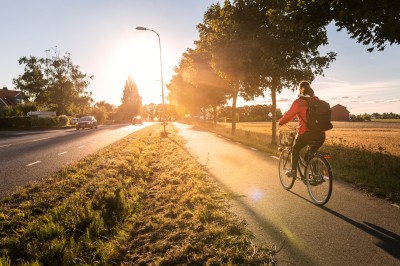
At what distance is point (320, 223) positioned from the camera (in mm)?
4391

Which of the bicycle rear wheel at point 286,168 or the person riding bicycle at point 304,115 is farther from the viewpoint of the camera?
the bicycle rear wheel at point 286,168

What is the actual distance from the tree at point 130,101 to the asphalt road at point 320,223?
10533cm

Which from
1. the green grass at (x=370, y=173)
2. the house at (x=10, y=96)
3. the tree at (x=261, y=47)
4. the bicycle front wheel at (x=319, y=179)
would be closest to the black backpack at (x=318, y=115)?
the bicycle front wheel at (x=319, y=179)

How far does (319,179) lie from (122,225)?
3.59 m

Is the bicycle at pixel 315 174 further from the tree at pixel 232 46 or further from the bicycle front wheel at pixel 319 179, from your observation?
the tree at pixel 232 46

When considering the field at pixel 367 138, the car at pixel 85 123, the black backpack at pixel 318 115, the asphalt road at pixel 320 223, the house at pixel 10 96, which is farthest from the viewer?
the house at pixel 10 96

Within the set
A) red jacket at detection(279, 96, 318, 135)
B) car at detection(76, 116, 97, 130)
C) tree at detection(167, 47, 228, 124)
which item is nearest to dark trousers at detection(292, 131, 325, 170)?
red jacket at detection(279, 96, 318, 135)

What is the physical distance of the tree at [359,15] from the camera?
24.0 feet

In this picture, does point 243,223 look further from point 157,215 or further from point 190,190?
point 190,190

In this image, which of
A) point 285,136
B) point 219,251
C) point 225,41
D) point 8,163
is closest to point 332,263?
point 219,251

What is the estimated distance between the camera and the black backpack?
521 cm

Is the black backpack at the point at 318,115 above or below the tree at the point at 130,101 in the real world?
below

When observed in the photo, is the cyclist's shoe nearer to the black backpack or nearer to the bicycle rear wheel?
the bicycle rear wheel

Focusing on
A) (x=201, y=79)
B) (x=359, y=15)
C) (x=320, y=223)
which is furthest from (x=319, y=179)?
(x=201, y=79)
